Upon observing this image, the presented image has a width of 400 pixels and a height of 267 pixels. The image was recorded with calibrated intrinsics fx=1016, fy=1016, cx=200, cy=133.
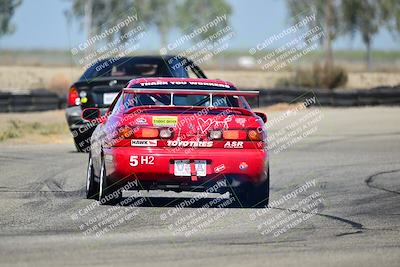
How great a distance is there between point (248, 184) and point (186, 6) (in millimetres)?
95788

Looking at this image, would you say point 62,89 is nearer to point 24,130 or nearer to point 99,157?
point 24,130

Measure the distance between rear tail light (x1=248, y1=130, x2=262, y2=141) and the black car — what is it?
6.14m

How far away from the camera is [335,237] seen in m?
8.13

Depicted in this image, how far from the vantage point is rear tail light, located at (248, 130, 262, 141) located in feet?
32.8

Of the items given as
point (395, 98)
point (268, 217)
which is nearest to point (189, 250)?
point (268, 217)

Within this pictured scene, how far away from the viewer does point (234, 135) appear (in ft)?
32.7

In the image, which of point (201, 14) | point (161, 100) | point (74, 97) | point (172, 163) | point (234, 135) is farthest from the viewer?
point (201, 14)

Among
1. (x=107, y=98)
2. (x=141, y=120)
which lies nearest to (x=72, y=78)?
(x=107, y=98)

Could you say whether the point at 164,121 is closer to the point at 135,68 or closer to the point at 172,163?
the point at 172,163

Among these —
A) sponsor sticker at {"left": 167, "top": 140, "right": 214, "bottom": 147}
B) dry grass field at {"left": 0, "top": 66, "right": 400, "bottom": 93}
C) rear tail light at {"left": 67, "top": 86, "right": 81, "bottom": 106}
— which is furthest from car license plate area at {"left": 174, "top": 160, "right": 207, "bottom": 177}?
dry grass field at {"left": 0, "top": 66, "right": 400, "bottom": 93}

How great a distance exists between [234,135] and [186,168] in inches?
22.7

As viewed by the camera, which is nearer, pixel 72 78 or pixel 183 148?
pixel 183 148

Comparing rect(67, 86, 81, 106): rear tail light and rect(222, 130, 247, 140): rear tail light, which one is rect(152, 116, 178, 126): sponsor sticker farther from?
rect(67, 86, 81, 106): rear tail light

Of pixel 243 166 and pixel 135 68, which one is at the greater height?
pixel 135 68
